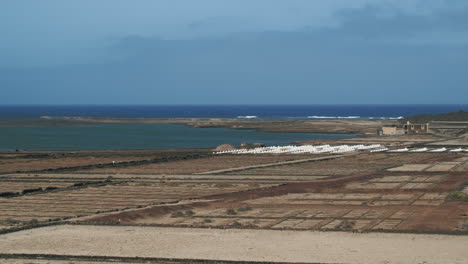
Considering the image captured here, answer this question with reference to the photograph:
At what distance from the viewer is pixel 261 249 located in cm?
2119

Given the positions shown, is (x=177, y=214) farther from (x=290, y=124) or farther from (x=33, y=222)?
(x=290, y=124)

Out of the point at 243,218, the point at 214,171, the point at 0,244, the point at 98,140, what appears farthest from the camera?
the point at 98,140

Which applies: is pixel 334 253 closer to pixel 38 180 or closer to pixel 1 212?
pixel 1 212

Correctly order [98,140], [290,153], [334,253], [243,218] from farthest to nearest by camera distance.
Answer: [98,140]
[290,153]
[243,218]
[334,253]

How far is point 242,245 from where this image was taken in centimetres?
2173

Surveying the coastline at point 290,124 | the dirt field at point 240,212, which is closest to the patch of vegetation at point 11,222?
the dirt field at point 240,212

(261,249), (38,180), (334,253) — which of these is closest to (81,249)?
(261,249)

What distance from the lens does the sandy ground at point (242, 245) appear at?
2009 centimetres

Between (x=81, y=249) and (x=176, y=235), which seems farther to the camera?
(x=176, y=235)

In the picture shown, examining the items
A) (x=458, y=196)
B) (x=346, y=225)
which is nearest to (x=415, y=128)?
(x=458, y=196)

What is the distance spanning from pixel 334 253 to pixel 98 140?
80471 millimetres

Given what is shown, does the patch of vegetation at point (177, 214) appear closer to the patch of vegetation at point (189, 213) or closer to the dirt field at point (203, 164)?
the patch of vegetation at point (189, 213)

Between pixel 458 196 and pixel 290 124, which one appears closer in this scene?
pixel 458 196

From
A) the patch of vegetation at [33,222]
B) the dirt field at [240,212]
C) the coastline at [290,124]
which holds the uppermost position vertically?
the patch of vegetation at [33,222]
